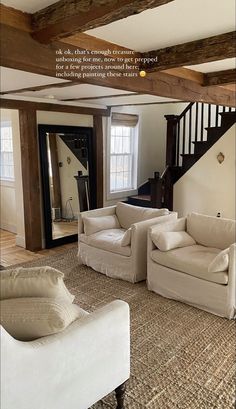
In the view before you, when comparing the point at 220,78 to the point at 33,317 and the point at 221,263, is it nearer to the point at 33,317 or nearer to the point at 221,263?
the point at 221,263

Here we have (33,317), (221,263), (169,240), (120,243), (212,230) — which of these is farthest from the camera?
(120,243)

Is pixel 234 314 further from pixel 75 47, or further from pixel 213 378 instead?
pixel 75 47

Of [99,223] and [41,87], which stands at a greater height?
[41,87]

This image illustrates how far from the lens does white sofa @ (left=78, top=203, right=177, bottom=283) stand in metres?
3.79

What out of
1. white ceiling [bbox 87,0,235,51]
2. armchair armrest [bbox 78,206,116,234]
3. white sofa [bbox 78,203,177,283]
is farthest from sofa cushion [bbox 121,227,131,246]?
white ceiling [bbox 87,0,235,51]

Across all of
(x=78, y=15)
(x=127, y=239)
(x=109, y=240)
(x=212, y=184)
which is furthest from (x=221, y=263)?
(x=212, y=184)

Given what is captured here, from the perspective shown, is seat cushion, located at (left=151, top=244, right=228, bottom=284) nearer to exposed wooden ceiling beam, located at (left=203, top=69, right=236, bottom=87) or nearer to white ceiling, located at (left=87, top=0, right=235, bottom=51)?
exposed wooden ceiling beam, located at (left=203, top=69, right=236, bottom=87)

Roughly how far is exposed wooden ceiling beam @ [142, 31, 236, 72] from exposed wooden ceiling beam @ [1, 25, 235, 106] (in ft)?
0.85

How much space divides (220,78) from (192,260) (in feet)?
6.39

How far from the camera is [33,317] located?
61.9 inches

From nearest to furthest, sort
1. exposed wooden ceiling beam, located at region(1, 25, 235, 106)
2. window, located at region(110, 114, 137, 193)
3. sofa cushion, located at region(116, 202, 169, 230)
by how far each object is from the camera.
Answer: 1. exposed wooden ceiling beam, located at region(1, 25, 235, 106)
2. sofa cushion, located at region(116, 202, 169, 230)
3. window, located at region(110, 114, 137, 193)

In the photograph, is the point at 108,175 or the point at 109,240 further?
the point at 108,175

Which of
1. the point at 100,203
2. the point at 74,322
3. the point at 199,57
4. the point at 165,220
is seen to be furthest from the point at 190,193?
the point at 74,322

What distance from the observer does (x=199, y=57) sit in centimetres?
255
